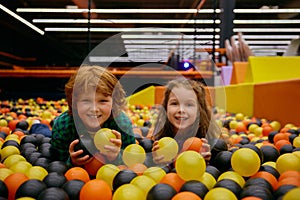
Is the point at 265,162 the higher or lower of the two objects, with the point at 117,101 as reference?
lower

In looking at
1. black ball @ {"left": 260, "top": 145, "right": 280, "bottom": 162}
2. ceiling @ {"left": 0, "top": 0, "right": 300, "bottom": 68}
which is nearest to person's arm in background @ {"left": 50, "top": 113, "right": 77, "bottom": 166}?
black ball @ {"left": 260, "top": 145, "right": 280, "bottom": 162}

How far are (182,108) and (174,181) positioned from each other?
695mm

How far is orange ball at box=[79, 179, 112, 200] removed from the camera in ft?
3.59

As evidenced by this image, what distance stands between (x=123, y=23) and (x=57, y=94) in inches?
206

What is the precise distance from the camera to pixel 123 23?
12227mm

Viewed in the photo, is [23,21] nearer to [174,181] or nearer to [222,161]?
[222,161]

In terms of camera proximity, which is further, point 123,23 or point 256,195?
point 123,23

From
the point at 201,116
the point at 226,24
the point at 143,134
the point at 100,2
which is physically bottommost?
the point at 143,134

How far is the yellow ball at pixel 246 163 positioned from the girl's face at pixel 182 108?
1.90 feet

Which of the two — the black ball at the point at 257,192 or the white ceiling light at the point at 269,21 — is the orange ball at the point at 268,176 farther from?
the white ceiling light at the point at 269,21

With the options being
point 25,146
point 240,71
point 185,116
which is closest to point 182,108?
point 185,116

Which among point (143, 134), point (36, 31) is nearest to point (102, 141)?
point (143, 134)

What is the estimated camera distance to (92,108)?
155 cm

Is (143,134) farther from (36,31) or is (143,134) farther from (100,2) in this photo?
(36,31)
